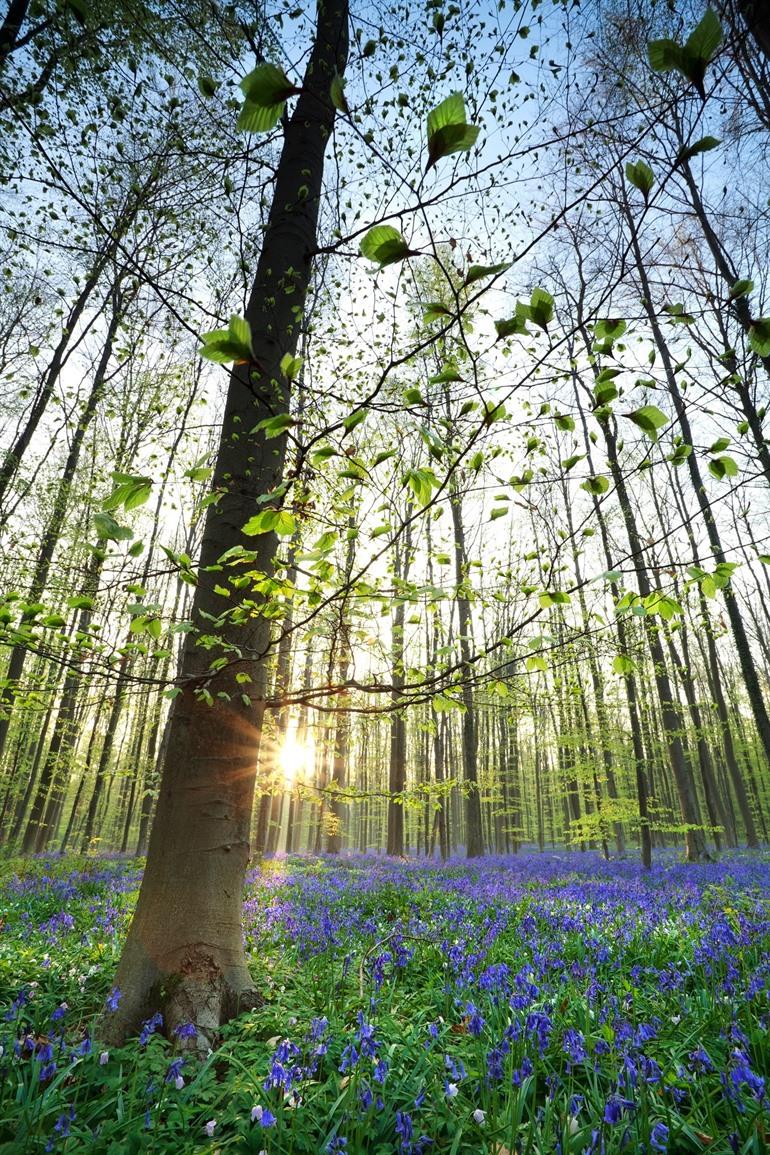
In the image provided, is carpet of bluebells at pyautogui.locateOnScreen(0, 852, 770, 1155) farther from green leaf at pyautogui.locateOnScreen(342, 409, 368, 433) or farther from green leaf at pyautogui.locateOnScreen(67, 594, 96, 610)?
green leaf at pyautogui.locateOnScreen(342, 409, 368, 433)

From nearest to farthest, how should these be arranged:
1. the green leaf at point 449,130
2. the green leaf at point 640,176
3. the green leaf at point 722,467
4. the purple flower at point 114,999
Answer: the green leaf at point 449,130 → the green leaf at point 640,176 → the green leaf at point 722,467 → the purple flower at point 114,999

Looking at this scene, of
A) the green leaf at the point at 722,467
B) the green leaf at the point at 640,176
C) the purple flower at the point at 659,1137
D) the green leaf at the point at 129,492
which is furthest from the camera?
the purple flower at the point at 659,1137

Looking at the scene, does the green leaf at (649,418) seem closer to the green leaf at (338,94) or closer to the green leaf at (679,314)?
the green leaf at (679,314)

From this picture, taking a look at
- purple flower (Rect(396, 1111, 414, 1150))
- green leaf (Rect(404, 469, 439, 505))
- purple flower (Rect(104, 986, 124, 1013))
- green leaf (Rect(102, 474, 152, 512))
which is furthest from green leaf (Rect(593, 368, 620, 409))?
purple flower (Rect(104, 986, 124, 1013))

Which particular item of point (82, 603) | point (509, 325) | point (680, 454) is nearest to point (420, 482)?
point (509, 325)

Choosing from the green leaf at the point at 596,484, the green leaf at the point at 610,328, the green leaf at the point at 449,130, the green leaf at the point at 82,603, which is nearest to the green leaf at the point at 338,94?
the green leaf at the point at 449,130

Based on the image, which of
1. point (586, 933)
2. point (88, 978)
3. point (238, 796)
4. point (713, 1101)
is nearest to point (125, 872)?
point (88, 978)

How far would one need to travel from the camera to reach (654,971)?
4.05m

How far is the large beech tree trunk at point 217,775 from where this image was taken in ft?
9.03

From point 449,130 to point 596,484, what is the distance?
123 centimetres

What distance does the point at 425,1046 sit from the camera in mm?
2918

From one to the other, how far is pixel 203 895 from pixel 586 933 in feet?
13.4

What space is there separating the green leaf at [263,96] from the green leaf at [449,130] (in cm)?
27

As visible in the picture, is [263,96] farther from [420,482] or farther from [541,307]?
[420,482]
